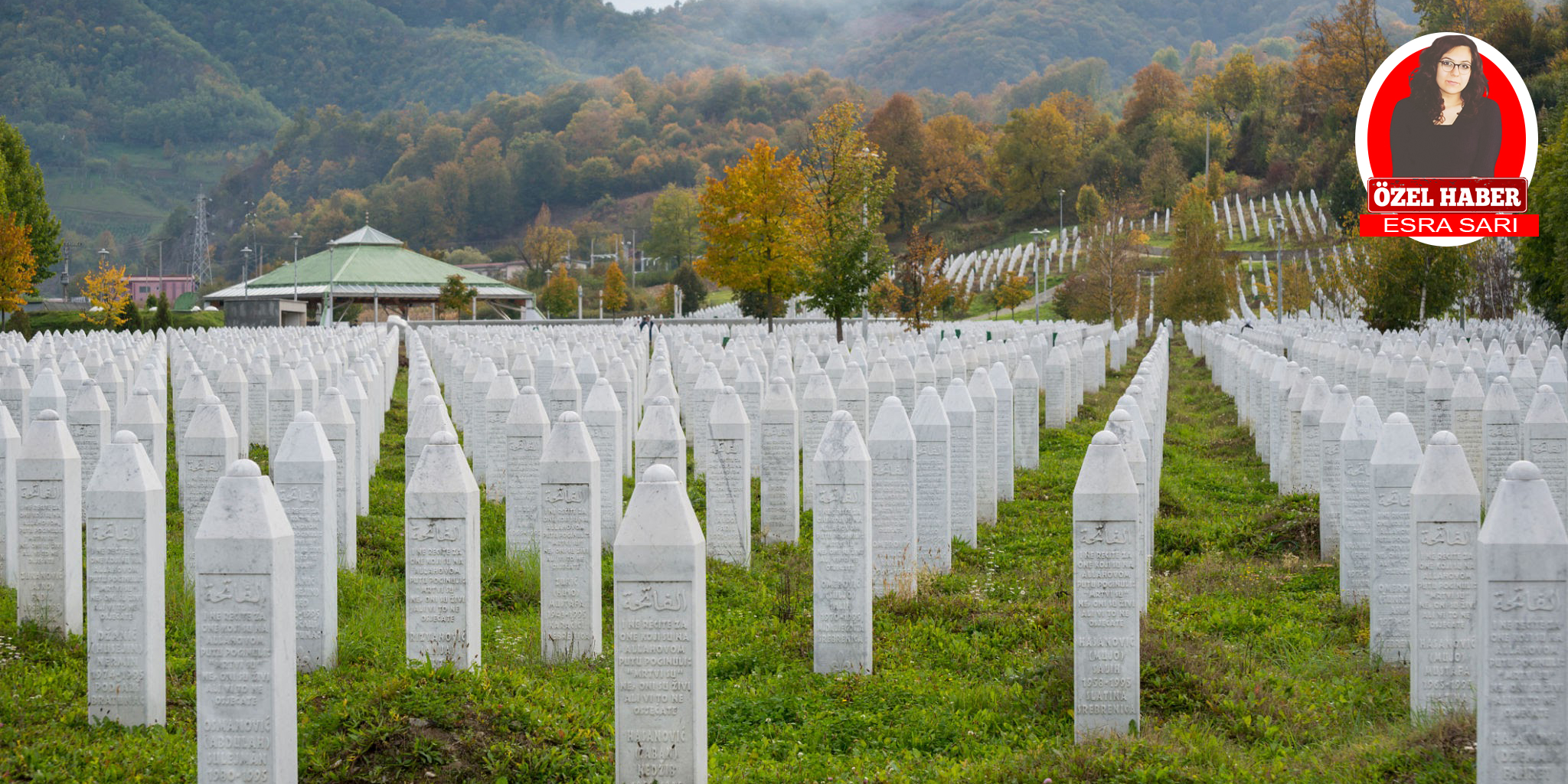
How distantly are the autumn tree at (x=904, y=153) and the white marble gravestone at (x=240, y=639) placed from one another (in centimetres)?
10990

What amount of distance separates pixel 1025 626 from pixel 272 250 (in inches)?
5861

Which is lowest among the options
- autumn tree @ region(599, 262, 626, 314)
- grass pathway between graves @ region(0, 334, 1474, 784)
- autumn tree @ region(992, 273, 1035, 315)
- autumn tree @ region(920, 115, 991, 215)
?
grass pathway between graves @ region(0, 334, 1474, 784)

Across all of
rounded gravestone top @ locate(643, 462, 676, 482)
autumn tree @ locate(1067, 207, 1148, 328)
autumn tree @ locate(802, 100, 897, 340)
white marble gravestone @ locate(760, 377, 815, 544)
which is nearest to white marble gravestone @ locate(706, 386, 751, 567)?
white marble gravestone @ locate(760, 377, 815, 544)

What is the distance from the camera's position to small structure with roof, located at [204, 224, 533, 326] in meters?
80.0

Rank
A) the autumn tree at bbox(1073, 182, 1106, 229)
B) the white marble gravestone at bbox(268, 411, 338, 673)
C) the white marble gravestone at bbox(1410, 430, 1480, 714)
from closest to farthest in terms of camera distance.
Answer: the white marble gravestone at bbox(1410, 430, 1480, 714) → the white marble gravestone at bbox(268, 411, 338, 673) → the autumn tree at bbox(1073, 182, 1106, 229)

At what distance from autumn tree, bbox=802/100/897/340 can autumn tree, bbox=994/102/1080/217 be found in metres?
75.6

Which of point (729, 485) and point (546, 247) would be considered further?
point (546, 247)

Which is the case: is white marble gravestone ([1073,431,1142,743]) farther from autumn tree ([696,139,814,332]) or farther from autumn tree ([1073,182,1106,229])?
autumn tree ([1073,182,1106,229])

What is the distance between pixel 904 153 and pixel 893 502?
109 meters

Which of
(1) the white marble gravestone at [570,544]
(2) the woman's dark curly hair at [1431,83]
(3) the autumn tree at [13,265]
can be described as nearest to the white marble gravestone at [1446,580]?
(1) the white marble gravestone at [570,544]

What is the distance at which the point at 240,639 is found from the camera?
5.41 meters

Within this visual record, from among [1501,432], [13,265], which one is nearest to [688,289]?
[13,265]

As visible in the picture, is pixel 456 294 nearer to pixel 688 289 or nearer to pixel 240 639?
pixel 688 289

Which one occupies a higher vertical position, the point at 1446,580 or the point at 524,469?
the point at 524,469
